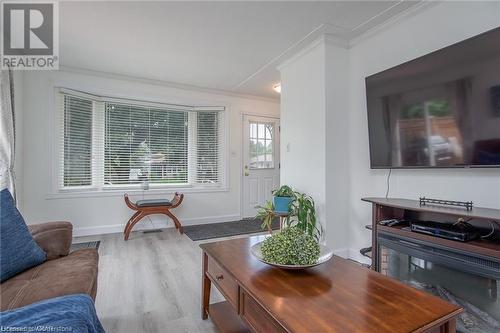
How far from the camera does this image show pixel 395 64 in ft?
8.21

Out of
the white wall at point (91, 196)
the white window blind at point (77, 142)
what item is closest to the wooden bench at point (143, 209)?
the white wall at point (91, 196)

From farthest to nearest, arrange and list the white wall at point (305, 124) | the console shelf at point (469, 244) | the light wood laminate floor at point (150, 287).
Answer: the white wall at point (305, 124) < the light wood laminate floor at point (150, 287) < the console shelf at point (469, 244)

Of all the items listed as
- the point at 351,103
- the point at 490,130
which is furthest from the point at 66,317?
the point at 351,103

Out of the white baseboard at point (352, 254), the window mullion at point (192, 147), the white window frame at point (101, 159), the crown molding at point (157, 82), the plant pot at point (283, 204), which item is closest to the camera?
the white baseboard at point (352, 254)

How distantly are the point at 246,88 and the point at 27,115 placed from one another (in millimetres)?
3138

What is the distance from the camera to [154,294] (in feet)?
6.82

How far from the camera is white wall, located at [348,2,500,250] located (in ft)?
6.25

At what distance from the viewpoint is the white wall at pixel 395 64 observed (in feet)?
6.25

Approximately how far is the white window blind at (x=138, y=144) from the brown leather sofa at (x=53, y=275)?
2.40 metres

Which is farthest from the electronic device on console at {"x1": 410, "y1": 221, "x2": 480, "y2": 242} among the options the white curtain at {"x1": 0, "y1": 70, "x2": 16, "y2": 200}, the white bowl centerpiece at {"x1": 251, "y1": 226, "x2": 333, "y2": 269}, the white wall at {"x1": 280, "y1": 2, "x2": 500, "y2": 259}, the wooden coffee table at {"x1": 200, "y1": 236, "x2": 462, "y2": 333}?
the white curtain at {"x1": 0, "y1": 70, "x2": 16, "y2": 200}

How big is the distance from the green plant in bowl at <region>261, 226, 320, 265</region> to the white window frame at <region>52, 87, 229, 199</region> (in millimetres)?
3290

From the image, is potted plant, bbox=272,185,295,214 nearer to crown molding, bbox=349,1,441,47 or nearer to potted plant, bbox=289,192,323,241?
potted plant, bbox=289,192,323,241

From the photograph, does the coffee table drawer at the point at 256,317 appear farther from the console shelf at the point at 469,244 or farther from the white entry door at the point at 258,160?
the white entry door at the point at 258,160

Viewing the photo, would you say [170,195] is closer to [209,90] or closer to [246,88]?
[209,90]
